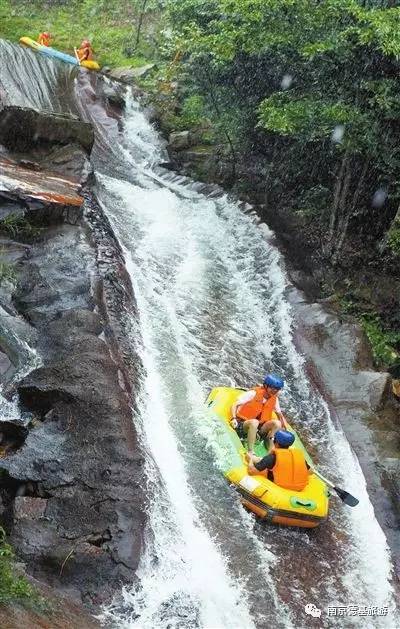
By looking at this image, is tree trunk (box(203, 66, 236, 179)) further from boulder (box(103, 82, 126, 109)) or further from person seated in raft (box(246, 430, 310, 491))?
person seated in raft (box(246, 430, 310, 491))

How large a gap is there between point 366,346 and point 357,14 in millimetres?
5043

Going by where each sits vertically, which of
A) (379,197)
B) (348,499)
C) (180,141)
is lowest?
(348,499)

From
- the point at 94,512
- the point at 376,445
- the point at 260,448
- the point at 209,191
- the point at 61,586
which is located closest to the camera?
the point at 61,586

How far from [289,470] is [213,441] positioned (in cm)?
104

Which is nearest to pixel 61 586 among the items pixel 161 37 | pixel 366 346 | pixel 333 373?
pixel 333 373

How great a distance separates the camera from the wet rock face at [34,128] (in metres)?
12.9

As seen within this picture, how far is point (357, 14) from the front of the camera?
957 centimetres

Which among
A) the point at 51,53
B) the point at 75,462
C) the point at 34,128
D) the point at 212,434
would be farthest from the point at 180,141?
the point at 75,462

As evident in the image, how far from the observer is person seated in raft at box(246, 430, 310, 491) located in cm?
742

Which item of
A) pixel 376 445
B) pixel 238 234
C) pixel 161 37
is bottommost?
pixel 376 445

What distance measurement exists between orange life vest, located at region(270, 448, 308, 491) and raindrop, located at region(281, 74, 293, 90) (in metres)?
8.35

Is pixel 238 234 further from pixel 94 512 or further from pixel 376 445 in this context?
pixel 94 512

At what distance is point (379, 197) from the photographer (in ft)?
41.2

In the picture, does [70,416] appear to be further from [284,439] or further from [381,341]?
[381,341]
